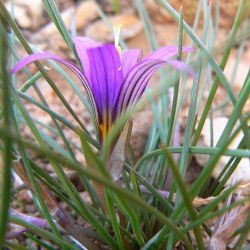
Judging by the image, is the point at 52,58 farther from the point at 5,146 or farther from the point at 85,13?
the point at 85,13

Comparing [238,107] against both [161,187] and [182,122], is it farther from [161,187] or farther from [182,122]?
[182,122]

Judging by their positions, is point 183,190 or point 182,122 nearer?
point 183,190

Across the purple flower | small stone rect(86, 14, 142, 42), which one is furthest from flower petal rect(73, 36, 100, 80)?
small stone rect(86, 14, 142, 42)

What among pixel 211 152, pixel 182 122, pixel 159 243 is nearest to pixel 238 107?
pixel 211 152

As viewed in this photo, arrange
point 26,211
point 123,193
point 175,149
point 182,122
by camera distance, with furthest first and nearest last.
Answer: point 182,122
point 26,211
point 175,149
point 123,193

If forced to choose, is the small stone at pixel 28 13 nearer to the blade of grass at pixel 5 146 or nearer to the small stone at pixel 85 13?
the small stone at pixel 85 13

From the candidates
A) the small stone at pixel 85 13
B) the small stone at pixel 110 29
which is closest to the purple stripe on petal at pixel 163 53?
the small stone at pixel 110 29

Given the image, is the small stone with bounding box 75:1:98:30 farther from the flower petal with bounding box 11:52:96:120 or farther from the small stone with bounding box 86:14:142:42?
the flower petal with bounding box 11:52:96:120

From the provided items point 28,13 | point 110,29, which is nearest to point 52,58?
point 110,29
